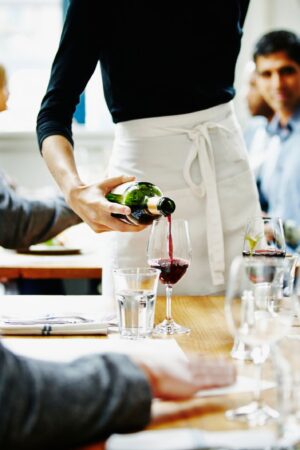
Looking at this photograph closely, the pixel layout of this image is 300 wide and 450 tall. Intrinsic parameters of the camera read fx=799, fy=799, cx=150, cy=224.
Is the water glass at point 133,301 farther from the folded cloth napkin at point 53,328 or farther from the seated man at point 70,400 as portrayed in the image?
the seated man at point 70,400

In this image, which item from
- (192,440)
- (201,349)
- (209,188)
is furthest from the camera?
(209,188)

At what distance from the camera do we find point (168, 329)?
4.39 feet

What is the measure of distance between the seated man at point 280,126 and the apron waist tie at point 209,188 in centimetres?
218

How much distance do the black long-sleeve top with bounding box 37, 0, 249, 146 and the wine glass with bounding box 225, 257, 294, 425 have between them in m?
0.83

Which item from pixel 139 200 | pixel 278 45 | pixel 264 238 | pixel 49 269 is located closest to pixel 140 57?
pixel 139 200

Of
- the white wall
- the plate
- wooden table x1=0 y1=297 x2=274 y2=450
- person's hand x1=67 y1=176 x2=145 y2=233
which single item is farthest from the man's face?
person's hand x1=67 y1=176 x2=145 y2=233

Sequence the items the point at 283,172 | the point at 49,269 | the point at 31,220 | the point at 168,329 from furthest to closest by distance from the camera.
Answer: the point at 283,172 → the point at 31,220 → the point at 49,269 → the point at 168,329

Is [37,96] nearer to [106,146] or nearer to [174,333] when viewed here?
[106,146]

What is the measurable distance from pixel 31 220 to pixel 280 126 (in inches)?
77.8

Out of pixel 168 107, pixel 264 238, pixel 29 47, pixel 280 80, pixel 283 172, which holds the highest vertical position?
pixel 29 47

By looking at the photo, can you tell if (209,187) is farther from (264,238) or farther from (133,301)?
(133,301)

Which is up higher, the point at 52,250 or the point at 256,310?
the point at 52,250

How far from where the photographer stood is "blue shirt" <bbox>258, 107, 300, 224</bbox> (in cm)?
388

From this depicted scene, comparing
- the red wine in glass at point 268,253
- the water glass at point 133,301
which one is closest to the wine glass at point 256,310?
the water glass at point 133,301
